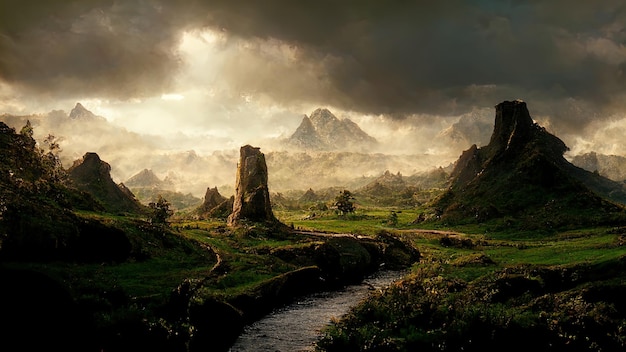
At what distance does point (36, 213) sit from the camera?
6100 cm

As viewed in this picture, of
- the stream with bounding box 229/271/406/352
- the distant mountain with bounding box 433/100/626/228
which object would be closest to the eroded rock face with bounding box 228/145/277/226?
the stream with bounding box 229/271/406/352

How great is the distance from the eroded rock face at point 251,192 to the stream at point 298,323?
79.4m

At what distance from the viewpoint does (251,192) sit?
165375 mm

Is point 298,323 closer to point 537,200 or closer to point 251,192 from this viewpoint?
point 251,192

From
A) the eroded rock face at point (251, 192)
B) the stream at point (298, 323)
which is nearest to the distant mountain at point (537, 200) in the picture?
the eroded rock face at point (251, 192)

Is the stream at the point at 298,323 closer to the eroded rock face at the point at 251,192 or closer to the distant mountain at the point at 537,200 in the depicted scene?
the eroded rock face at the point at 251,192

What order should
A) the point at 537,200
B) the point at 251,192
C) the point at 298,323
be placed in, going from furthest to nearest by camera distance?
the point at 537,200 → the point at 251,192 → the point at 298,323

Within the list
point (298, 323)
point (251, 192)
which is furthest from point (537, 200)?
point (298, 323)

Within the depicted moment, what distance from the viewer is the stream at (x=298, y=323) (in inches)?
1925

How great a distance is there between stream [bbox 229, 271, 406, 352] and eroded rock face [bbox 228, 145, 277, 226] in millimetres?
79377

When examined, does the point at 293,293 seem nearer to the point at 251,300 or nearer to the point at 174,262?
the point at 251,300

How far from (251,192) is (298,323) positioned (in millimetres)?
109761

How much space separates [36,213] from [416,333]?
2051 inches

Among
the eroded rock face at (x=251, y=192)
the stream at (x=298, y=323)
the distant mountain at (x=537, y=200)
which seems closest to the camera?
the stream at (x=298, y=323)
